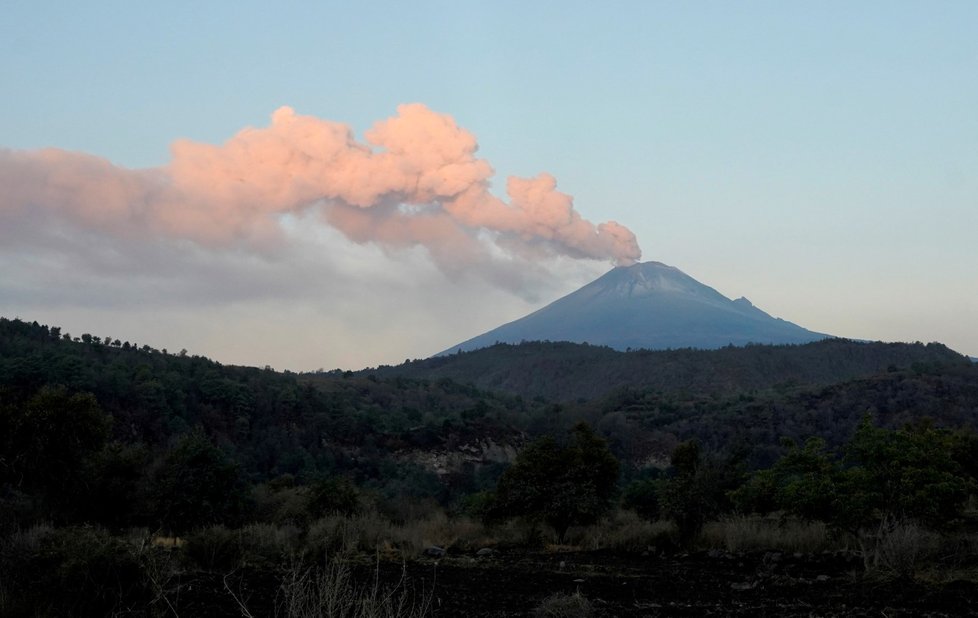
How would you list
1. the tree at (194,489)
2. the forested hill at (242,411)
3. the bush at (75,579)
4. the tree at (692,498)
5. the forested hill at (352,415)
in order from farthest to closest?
the forested hill at (242,411), the forested hill at (352,415), the tree at (194,489), the tree at (692,498), the bush at (75,579)

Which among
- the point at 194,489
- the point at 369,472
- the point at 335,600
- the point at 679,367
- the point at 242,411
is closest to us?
the point at 335,600

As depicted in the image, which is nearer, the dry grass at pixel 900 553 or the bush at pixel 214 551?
the dry grass at pixel 900 553

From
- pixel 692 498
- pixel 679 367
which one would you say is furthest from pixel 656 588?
pixel 679 367

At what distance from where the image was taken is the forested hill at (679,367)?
99375 millimetres

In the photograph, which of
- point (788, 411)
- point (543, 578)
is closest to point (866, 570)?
point (543, 578)

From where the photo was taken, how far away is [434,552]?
2125 cm

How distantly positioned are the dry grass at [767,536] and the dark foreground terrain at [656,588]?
31.0 inches

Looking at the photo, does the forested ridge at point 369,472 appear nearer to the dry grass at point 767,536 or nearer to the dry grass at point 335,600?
the dry grass at point 767,536

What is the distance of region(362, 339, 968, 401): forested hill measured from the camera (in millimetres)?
99375

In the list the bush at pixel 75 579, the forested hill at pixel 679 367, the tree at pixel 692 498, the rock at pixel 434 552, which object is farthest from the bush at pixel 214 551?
the forested hill at pixel 679 367

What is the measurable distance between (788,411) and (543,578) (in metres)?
48.1

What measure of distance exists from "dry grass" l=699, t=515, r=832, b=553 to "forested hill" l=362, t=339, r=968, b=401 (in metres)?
64.2

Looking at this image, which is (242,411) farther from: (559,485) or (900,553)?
(900,553)

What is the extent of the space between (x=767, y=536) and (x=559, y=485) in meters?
7.27
